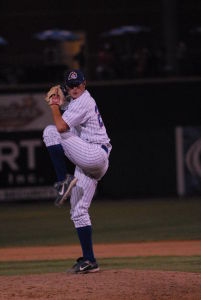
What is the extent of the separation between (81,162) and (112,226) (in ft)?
21.7

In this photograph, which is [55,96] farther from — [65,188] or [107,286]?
[107,286]

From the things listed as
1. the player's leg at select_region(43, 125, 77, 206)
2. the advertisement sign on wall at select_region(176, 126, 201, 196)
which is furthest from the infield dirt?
the advertisement sign on wall at select_region(176, 126, 201, 196)

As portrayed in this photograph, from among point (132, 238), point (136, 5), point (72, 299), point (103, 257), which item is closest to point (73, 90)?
point (72, 299)

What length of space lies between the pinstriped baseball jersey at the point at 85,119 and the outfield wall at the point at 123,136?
9483 millimetres

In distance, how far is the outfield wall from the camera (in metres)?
16.8

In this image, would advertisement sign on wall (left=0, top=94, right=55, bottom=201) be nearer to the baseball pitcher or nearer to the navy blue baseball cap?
the baseball pitcher

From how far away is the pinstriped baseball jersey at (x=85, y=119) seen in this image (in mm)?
7117

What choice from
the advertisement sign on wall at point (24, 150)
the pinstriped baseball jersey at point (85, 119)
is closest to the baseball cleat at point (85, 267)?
the pinstriped baseball jersey at point (85, 119)

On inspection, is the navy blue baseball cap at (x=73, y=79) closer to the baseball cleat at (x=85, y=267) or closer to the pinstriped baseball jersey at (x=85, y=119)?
the pinstriped baseball jersey at (x=85, y=119)

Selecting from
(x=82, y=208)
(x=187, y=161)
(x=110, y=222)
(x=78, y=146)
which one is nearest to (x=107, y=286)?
(x=82, y=208)

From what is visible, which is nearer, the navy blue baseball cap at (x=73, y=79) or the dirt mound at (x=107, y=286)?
the dirt mound at (x=107, y=286)

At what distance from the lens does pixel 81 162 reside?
719 centimetres

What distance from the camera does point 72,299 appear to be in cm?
630

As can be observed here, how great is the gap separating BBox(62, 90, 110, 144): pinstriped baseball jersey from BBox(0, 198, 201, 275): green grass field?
2000 mm
